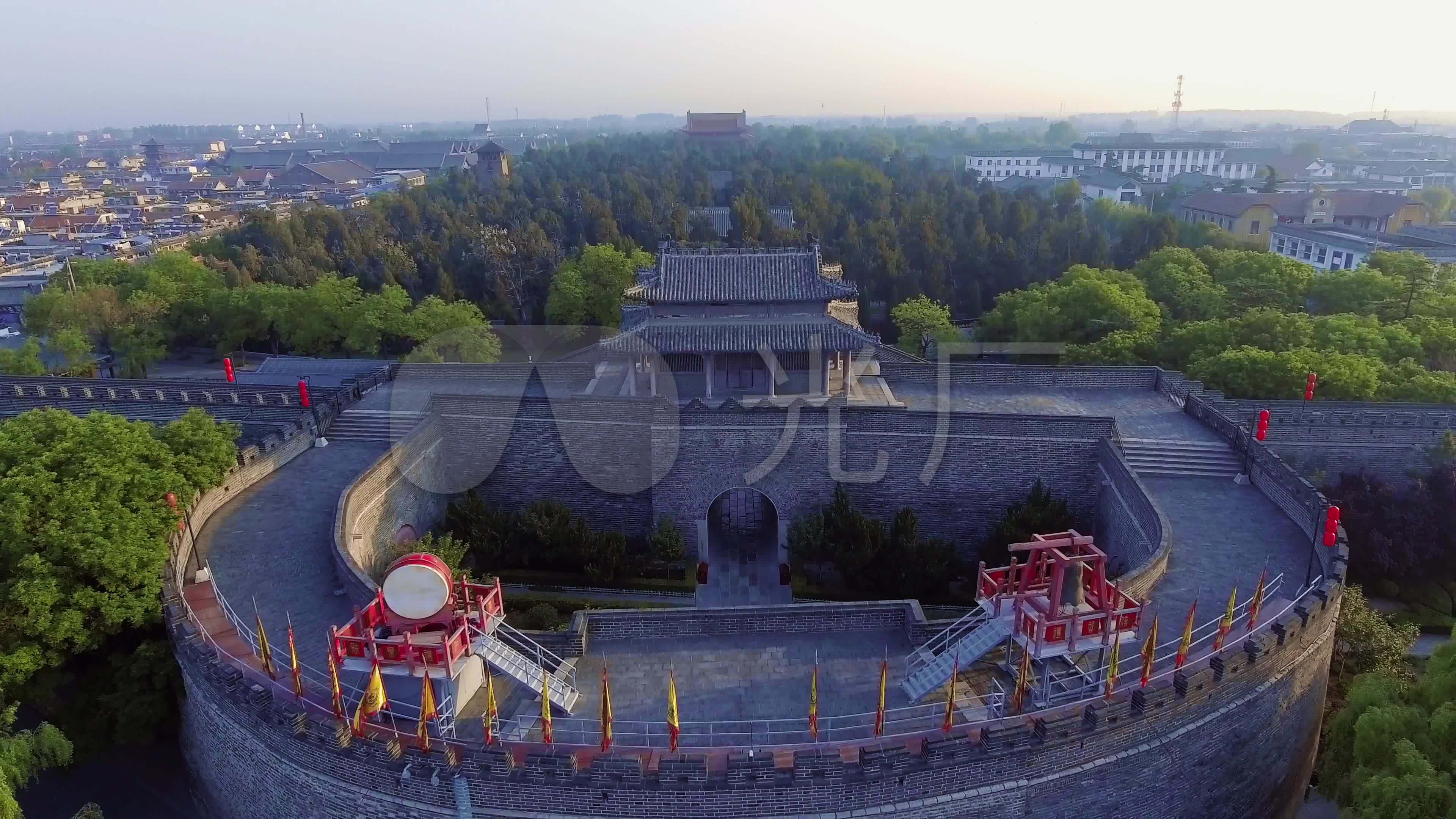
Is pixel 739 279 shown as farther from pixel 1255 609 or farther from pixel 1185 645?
pixel 1185 645

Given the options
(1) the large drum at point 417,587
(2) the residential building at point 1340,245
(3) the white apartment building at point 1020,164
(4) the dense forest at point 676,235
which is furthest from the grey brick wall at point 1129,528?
(3) the white apartment building at point 1020,164

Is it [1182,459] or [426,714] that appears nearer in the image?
[426,714]

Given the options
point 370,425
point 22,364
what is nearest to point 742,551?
point 370,425

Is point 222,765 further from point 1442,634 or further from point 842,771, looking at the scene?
point 1442,634

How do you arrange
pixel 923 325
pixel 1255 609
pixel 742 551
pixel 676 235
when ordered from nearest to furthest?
pixel 1255 609, pixel 742 551, pixel 923 325, pixel 676 235

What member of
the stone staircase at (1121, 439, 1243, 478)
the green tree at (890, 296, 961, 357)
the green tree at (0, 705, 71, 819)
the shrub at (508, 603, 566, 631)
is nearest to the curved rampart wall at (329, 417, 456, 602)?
the shrub at (508, 603, 566, 631)

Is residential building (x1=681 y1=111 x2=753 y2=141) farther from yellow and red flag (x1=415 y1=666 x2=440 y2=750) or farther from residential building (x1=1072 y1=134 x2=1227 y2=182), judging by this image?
yellow and red flag (x1=415 y1=666 x2=440 y2=750)

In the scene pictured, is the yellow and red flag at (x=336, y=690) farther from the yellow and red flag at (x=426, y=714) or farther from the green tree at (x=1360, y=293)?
the green tree at (x=1360, y=293)
